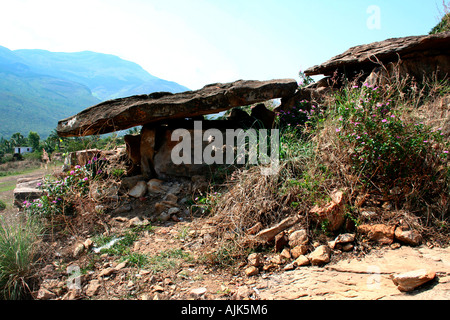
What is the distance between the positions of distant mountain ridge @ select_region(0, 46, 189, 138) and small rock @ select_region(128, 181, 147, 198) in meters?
16.4

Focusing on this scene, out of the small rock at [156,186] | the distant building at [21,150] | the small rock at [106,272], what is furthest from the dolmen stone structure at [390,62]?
the distant building at [21,150]

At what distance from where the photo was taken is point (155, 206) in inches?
172

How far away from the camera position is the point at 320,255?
8.88 feet

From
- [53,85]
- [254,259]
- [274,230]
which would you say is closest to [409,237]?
[274,230]

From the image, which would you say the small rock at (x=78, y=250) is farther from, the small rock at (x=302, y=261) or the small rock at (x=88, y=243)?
the small rock at (x=302, y=261)

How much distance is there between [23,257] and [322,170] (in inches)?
142

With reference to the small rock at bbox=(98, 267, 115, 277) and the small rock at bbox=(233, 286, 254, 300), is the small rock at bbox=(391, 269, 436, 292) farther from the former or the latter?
the small rock at bbox=(98, 267, 115, 277)

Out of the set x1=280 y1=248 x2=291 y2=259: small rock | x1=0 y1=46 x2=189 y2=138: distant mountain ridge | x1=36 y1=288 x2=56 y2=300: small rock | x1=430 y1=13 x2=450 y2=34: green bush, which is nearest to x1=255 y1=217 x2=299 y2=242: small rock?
x1=280 y1=248 x2=291 y2=259: small rock

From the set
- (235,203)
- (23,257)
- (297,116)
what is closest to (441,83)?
(297,116)

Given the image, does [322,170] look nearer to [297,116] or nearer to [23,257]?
[297,116]

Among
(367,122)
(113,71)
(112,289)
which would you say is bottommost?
(112,289)

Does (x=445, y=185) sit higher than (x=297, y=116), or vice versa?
(x=297, y=116)

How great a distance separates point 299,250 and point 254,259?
18.6 inches

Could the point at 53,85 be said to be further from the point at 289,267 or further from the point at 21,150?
the point at 289,267
